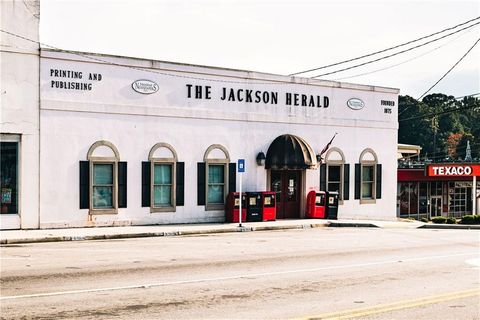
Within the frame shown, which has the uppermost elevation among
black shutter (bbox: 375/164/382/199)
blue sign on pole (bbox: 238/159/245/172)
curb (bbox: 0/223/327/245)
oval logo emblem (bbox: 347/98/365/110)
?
oval logo emblem (bbox: 347/98/365/110)

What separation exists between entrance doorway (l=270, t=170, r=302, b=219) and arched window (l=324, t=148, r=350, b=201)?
1522 mm

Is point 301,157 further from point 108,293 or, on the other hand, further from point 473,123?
point 473,123

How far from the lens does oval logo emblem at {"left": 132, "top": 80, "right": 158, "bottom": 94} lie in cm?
2414

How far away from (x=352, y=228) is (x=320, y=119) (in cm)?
543

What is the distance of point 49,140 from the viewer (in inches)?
875

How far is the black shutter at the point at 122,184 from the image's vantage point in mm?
23750

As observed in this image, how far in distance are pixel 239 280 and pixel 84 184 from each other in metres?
11.6

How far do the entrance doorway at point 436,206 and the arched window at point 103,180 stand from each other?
30.7 metres

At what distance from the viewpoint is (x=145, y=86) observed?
2436cm

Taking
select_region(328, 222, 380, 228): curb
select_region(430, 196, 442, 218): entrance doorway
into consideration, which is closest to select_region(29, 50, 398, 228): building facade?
select_region(328, 222, 380, 228): curb

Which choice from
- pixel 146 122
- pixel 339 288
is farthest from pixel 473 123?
pixel 339 288

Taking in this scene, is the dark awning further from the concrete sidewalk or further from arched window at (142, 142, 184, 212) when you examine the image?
arched window at (142, 142, 184, 212)

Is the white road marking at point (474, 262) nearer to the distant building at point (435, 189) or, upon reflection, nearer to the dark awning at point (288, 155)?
the dark awning at point (288, 155)

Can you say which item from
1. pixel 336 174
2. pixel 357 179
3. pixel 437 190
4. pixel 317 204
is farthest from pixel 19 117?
pixel 437 190
